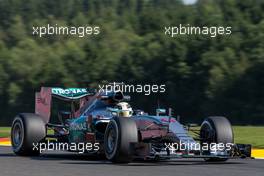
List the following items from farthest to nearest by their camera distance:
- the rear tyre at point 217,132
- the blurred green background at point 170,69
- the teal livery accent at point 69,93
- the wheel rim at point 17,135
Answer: the blurred green background at point 170,69 < the teal livery accent at point 69,93 < the wheel rim at point 17,135 < the rear tyre at point 217,132

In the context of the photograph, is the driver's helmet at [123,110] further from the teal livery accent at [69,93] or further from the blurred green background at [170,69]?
the blurred green background at [170,69]

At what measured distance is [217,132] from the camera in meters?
13.8

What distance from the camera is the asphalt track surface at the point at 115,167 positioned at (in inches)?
446

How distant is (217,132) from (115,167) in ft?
7.90

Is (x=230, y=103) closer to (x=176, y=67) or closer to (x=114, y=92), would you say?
(x=176, y=67)

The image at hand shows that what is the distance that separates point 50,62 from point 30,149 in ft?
140

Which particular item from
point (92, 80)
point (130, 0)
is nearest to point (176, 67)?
point (92, 80)

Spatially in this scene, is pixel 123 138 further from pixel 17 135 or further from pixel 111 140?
pixel 17 135

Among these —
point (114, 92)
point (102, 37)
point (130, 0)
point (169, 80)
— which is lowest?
point (114, 92)

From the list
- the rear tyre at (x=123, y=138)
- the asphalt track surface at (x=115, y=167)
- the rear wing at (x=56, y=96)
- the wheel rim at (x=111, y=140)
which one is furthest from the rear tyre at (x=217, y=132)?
the rear wing at (x=56, y=96)

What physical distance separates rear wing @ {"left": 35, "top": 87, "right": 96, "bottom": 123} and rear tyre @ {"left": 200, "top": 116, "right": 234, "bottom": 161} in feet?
10.1

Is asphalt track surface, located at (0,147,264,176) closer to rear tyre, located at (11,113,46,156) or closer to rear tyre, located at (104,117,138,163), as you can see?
rear tyre, located at (104,117,138,163)

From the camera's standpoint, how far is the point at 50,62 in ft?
189

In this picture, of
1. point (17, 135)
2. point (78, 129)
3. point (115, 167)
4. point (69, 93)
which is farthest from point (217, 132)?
point (17, 135)
